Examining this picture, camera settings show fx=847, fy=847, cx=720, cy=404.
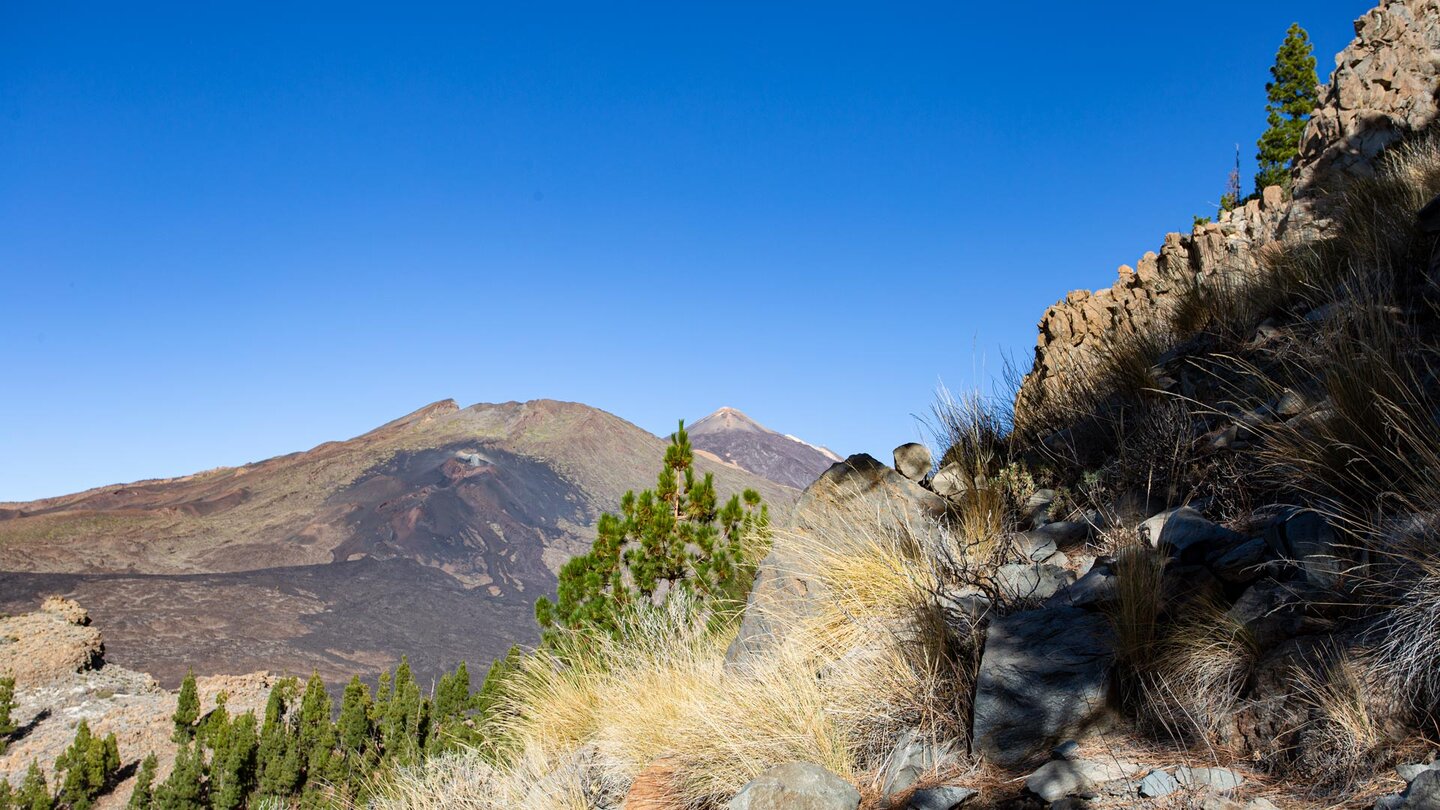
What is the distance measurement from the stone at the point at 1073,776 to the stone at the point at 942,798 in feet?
0.76

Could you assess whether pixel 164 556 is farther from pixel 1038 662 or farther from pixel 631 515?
pixel 1038 662

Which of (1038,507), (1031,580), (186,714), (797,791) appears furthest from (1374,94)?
(186,714)

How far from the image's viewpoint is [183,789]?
2041cm

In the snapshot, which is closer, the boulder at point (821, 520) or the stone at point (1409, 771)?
the stone at point (1409, 771)

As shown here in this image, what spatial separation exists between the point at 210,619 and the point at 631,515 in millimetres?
51356

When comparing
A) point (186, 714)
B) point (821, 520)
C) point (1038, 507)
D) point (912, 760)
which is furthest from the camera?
point (186, 714)

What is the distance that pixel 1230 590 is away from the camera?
315cm

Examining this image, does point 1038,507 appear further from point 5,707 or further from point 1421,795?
point 5,707

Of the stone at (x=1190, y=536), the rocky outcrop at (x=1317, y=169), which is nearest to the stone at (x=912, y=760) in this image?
the stone at (x=1190, y=536)

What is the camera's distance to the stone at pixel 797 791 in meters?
3.34

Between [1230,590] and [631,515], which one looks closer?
[1230,590]

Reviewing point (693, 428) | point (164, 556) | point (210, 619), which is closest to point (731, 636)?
point (210, 619)

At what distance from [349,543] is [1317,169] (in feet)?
225

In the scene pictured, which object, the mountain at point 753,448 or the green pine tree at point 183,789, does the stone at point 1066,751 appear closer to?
the green pine tree at point 183,789
